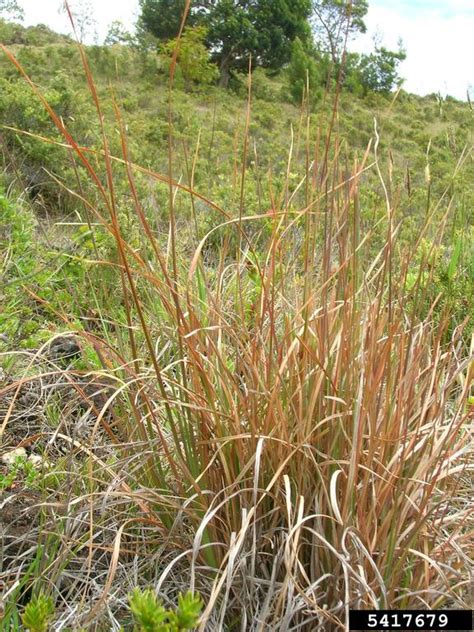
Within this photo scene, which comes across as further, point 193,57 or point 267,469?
point 193,57

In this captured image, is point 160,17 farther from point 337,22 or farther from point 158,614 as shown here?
point 158,614

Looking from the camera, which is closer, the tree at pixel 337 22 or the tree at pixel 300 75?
the tree at pixel 337 22

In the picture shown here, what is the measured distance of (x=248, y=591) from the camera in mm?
1396

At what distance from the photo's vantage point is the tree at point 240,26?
23.4 meters

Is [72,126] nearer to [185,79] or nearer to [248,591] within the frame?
[248,591]

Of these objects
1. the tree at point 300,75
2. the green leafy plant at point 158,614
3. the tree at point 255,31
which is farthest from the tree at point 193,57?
the green leafy plant at point 158,614

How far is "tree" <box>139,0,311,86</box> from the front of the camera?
23422 mm

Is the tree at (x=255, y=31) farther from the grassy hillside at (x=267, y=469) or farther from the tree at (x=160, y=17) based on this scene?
the grassy hillside at (x=267, y=469)

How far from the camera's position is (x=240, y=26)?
23.8 metres

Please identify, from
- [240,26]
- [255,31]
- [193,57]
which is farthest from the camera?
[255,31]

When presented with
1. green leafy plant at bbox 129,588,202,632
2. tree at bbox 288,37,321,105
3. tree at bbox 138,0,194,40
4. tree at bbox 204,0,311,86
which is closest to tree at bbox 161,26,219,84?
tree at bbox 288,37,321,105

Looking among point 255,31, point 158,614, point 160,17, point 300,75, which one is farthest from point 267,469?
point 160,17

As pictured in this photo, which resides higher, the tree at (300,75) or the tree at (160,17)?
the tree at (160,17)

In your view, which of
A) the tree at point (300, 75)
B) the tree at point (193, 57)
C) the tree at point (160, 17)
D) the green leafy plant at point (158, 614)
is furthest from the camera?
the tree at point (160, 17)
